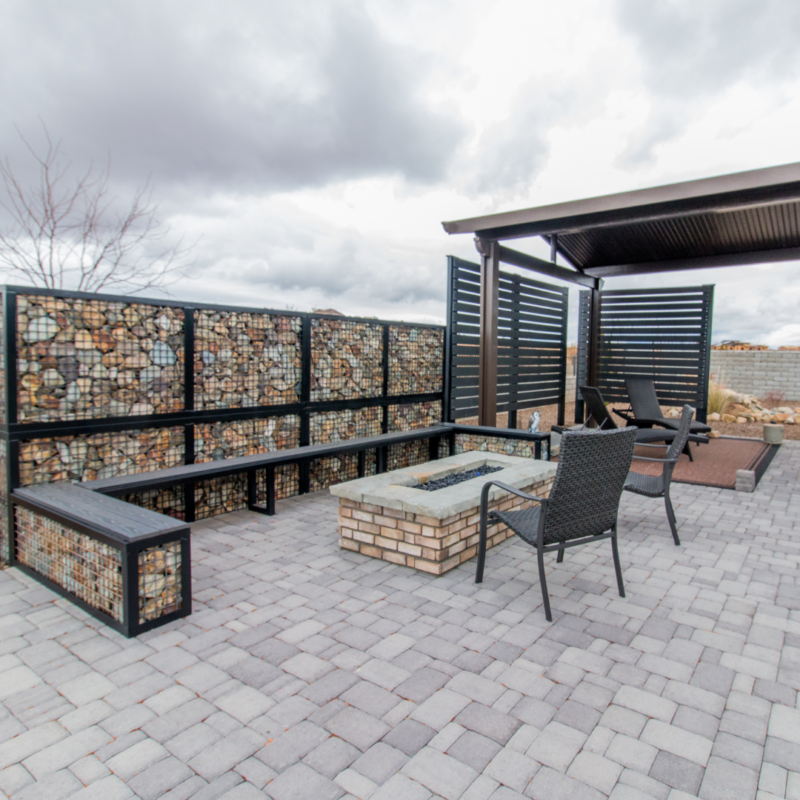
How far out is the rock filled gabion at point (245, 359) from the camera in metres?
4.27

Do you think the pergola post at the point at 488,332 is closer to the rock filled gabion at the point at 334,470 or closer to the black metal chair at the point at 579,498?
the rock filled gabion at the point at 334,470

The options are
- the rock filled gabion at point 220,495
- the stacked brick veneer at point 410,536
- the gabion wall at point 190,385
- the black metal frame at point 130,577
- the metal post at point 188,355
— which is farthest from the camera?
the rock filled gabion at point 220,495

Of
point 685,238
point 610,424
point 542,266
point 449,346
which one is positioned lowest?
point 610,424

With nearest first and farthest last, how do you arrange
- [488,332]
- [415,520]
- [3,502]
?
[415,520] < [3,502] < [488,332]

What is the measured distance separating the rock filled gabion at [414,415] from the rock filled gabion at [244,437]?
4.60 feet

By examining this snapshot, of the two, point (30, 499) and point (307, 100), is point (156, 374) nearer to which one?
point (30, 499)

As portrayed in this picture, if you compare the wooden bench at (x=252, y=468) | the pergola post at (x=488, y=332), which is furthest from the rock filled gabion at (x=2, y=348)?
the pergola post at (x=488, y=332)

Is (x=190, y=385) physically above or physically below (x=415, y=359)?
below

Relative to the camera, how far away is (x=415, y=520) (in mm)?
3145

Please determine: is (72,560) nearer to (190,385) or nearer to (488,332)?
(190,385)

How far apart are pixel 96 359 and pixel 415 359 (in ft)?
11.3

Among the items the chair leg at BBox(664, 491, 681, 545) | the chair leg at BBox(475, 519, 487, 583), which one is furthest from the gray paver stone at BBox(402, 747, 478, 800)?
the chair leg at BBox(664, 491, 681, 545)

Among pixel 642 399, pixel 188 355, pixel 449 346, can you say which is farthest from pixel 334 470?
pixel 642 399

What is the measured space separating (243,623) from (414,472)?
1754 millimetres
